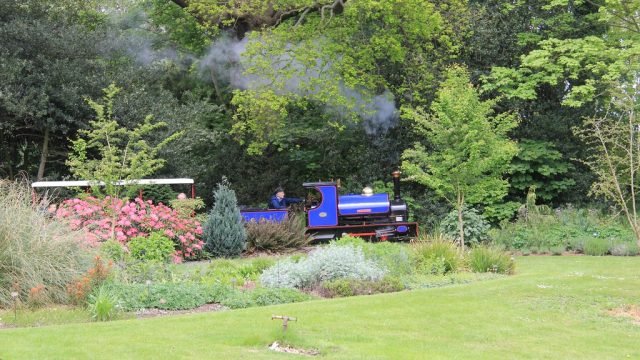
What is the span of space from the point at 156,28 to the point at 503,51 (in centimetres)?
1267

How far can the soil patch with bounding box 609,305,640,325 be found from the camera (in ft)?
30.9

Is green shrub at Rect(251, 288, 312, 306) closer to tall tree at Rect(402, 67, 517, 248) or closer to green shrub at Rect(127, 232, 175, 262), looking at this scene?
green shrub at Rect(127, 232, 175, 262)

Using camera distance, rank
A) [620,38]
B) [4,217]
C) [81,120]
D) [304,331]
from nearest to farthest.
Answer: [304,331] < [4,217] < [81,120] < [620,38]

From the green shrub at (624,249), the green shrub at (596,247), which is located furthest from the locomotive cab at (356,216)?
the green shrub at (624,249)

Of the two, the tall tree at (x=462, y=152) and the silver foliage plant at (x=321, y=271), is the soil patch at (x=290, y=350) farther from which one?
the tall tree at (x=462, y=152)

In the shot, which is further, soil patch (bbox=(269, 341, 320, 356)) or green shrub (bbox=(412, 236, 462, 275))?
green shrub (bbox=(412, 236, 462, 275))

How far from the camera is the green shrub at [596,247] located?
58.5ft

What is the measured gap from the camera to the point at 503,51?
24656 mm

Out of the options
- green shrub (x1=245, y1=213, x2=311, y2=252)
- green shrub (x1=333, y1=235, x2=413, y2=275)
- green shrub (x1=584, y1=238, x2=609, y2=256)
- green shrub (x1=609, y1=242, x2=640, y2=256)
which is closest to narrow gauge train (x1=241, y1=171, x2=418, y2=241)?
green shrub (x1=245, y1=213, x2=311, y2=252)

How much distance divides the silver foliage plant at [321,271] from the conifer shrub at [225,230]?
5352mm

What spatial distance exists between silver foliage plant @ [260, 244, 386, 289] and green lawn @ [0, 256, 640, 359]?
1163mm

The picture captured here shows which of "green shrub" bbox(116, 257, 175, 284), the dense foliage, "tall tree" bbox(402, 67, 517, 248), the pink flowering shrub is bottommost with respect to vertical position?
"green shrub" bbox(116, 257, 175, 284)

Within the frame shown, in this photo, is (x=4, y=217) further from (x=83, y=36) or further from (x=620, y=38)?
(x=620, y=38)

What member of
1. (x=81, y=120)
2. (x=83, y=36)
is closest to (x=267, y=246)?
(x=81, y=120)
